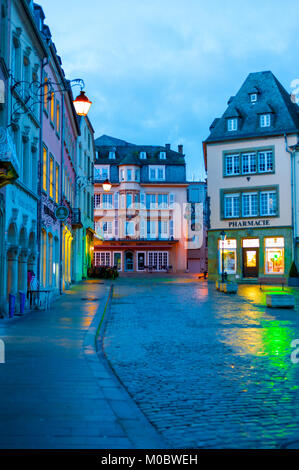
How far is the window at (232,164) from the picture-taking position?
43281mm

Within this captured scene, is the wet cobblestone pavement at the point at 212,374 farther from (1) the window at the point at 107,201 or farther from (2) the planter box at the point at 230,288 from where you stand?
(1) the window at the point at 107,201

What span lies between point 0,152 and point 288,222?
3197 centimetres

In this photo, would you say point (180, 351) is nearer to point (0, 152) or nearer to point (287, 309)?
point (0, 152)

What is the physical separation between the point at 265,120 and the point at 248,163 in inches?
139

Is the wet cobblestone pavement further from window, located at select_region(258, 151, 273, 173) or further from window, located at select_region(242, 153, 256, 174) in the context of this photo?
window, located at select_region(242, 153, 256, 174)

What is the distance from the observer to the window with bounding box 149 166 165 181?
6831cm

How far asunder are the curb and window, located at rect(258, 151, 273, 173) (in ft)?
110

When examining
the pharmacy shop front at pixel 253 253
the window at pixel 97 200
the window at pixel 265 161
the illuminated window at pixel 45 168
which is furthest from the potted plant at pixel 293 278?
the window at pixel 97 200

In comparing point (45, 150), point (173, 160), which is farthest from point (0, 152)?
point (173, 160)

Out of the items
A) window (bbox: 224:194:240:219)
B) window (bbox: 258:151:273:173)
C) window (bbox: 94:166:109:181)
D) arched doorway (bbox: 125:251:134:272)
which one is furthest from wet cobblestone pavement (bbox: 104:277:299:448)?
window (bbox: 94:166:109:181)

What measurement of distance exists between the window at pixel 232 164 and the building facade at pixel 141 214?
2405cm

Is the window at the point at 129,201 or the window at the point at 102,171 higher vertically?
the window at the point at 102,171

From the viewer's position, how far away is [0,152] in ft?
39.8

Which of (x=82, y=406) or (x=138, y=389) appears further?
(x=138, y=389)
